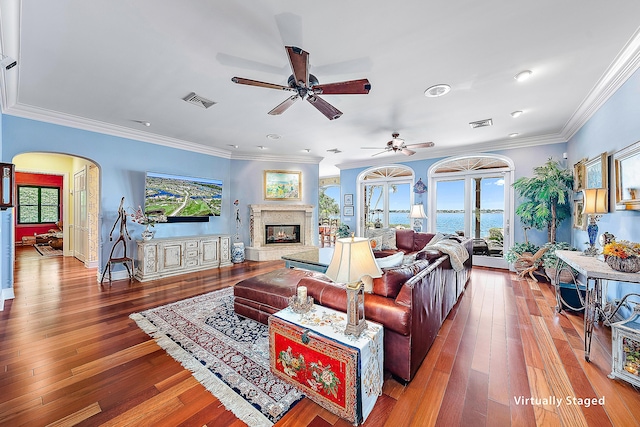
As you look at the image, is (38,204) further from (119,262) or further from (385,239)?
(385,239)

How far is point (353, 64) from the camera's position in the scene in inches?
97.2

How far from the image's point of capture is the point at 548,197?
4.32 meters

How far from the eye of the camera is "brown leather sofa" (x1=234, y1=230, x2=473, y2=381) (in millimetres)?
1842

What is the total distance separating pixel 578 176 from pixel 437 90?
119 inches

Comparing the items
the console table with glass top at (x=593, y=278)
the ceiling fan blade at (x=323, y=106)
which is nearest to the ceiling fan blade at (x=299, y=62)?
the ceiling fan blade at (x=323, y=106)

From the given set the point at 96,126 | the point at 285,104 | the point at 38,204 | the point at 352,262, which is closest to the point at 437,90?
the point at 285,104

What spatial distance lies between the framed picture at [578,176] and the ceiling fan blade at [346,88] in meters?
3.85

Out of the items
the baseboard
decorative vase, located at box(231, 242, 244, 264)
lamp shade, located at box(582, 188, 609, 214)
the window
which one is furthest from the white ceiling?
the window

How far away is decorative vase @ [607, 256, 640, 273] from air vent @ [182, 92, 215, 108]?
4.56 meters

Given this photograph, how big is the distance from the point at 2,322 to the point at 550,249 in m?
7.75

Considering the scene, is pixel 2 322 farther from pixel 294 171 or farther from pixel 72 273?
pixel 294 171

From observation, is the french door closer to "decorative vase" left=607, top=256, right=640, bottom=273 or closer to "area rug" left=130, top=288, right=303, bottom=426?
"decorative vase" left=607, top=256, right=640, bottom=273

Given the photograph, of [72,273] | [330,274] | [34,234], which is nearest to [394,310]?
[330,274]

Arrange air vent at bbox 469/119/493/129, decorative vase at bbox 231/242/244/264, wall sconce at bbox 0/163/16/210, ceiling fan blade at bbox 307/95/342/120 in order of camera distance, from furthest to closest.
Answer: decorative vase at bbox 231/242/244/264 → air vent at bbox 469/119/493/129 → wall sconce at bbox 0/163/16/210 → ceiling fan blade at bbox 307/95/342/120
